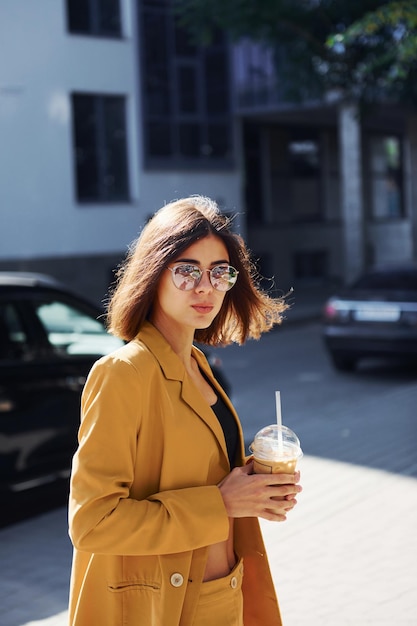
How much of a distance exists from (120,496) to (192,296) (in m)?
0.57

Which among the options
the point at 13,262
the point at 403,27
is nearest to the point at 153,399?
the point at 403,27

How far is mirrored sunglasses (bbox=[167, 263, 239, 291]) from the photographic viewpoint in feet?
8.06

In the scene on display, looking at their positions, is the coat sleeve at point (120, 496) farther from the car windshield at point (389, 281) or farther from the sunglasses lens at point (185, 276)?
the car windshield at point (389, 281)

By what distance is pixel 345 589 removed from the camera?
4898 mm

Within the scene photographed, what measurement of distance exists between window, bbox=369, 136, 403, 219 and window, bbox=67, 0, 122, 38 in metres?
13.3

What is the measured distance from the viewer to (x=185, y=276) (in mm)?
2461

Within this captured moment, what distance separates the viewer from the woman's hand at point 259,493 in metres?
2.31

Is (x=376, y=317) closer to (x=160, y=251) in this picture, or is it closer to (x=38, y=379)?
(x=38, y=379)

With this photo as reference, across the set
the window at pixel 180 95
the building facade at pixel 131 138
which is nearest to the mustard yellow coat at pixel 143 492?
the building facade at pixel 131 138

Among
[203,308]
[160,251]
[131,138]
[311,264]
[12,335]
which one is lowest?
[311,264]

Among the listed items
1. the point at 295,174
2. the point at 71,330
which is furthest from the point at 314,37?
the point at 295,174

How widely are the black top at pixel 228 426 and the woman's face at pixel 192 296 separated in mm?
228

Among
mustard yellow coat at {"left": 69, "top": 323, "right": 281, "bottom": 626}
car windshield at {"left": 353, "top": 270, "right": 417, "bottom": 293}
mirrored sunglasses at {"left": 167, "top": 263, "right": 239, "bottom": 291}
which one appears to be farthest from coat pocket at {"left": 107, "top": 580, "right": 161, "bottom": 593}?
car windshield at {"left": 353, "top": 270, "right": 417, "bottom": 293}

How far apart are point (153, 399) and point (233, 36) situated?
1497cm
